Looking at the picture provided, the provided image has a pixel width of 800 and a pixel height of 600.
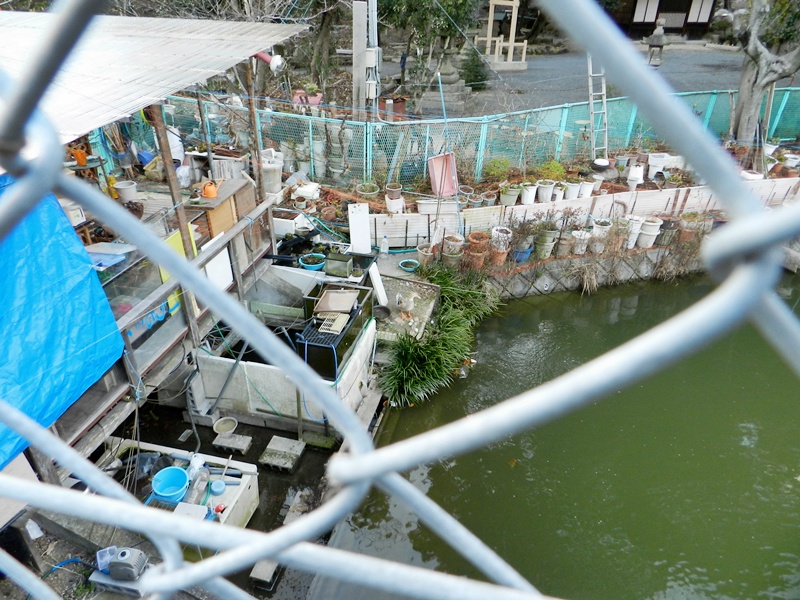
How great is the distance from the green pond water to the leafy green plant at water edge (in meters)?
0.30

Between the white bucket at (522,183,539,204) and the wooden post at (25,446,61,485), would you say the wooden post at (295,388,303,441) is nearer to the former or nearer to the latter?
the wooden post at (25,446,61,485)

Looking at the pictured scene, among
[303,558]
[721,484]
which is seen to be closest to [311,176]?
[721,484]

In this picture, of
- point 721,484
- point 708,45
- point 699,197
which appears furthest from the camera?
point 708,45

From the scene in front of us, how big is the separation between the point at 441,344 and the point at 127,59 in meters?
5.28

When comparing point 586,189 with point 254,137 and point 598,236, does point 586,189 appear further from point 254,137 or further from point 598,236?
point 254,137

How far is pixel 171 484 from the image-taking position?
205 inches

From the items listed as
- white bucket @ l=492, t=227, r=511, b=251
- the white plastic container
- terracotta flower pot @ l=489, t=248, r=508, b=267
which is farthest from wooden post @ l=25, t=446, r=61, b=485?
white bucket @ l=492, t=227, r=511, b=251

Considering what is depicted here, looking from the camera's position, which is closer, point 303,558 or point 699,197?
point 303,558

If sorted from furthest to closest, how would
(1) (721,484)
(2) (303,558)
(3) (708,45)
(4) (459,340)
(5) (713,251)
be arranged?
(3) (708,45)
(4) (459,340)
(1) (721,484)
(2) (303,558)
(5) (713,251)

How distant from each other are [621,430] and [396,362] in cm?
320

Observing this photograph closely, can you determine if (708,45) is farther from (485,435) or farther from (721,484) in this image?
(485,435)

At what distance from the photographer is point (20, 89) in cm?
54

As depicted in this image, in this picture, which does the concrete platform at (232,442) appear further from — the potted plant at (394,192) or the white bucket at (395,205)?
the potted plant at (394,192)

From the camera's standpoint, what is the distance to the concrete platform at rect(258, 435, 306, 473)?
20.4 feet
